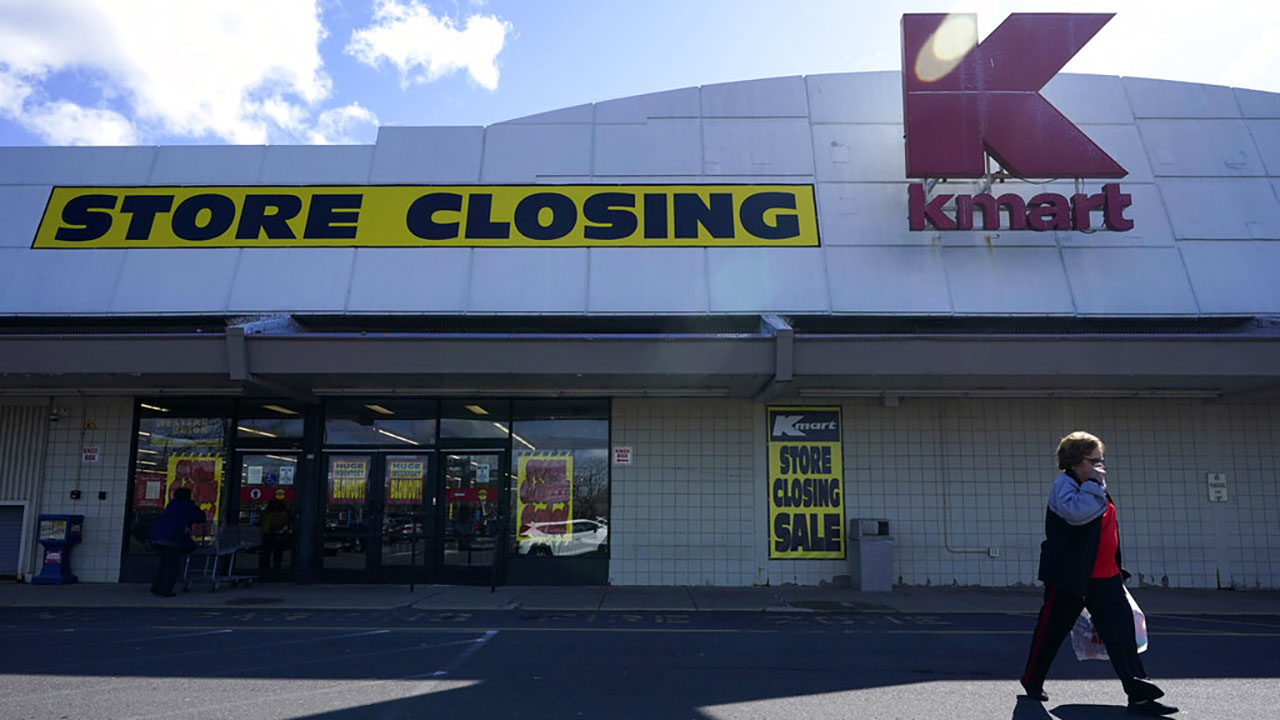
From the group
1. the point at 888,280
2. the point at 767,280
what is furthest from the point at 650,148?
the point at 888,280

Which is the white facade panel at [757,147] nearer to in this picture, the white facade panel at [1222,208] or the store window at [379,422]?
the white facade panel at [1222,208]

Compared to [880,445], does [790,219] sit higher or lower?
higher

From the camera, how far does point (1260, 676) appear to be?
23.9ft

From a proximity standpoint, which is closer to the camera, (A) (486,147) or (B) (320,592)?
(B) (320,592)

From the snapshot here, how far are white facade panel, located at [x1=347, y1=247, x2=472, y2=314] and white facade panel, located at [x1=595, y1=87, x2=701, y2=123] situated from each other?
3.70 metres

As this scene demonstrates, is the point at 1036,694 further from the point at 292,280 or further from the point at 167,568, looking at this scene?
the point at 292,280

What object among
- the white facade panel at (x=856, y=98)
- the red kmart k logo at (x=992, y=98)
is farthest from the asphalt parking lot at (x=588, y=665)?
the white facade panel at (x=856, y=98)

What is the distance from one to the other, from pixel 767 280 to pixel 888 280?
6.16 feet

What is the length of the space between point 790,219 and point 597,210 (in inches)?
124

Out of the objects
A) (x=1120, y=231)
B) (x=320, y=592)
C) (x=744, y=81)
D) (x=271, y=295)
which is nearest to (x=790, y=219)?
(x=744, y=81)

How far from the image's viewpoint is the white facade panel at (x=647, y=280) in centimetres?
1330

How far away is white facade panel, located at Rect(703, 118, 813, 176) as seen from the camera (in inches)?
583

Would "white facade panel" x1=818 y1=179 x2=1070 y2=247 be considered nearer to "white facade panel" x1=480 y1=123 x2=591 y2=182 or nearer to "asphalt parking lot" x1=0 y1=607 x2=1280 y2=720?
"white facade panel" x1=480 y1=123 x2=591 y2=182

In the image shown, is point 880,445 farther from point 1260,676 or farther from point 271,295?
point 271,295
